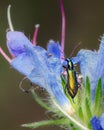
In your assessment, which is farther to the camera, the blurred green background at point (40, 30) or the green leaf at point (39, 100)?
the blurred green background at point (40, 30)

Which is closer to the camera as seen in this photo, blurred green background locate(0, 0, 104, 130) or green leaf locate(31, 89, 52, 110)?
green leaf locate(31, 89, 52, 110)

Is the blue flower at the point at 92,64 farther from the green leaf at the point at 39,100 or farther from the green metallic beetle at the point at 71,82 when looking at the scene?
the green leaf at the point at 39,100

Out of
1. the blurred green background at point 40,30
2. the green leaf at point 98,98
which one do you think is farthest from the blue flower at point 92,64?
the blurred green background at point 40,30

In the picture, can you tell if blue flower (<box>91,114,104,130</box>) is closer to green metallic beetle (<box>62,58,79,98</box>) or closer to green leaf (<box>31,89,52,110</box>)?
green metallic beetle (<box>62,58,79,98</box>)

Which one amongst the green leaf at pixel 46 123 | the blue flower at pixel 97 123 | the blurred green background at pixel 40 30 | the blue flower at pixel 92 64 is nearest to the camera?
the blue flower at pixel 97 123

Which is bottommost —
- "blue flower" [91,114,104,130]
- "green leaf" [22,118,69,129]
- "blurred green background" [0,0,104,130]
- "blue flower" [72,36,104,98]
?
"blue flower" [91,114,104,130]

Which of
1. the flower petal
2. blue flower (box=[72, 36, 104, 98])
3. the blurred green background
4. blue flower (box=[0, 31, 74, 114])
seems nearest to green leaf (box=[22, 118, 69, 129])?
blue flower (box=[0, 31, 74, 114])
